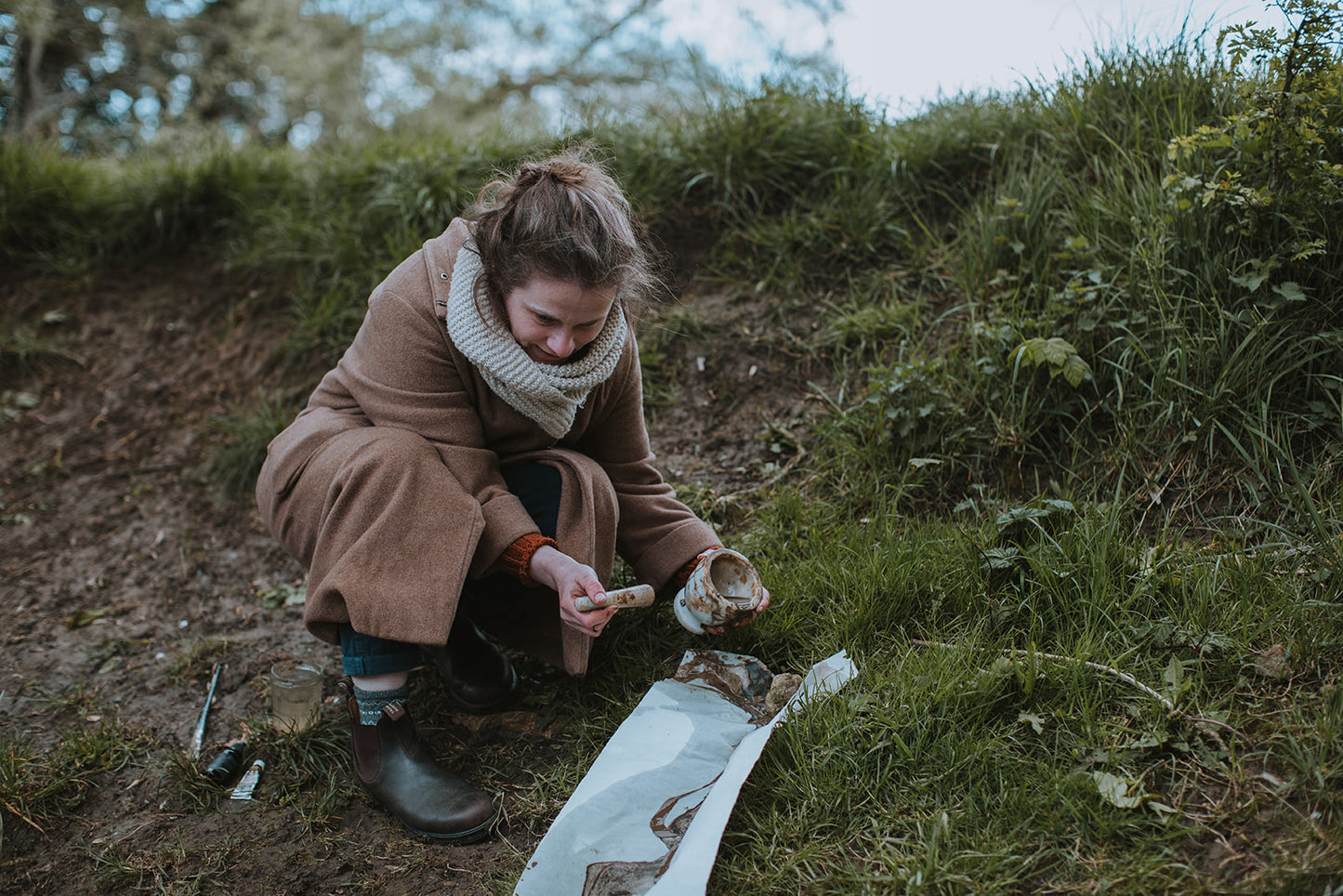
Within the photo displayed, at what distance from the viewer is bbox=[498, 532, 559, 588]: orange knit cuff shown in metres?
1.87

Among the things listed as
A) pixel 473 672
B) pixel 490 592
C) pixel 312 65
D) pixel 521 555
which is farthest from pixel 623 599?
pixel 312 65

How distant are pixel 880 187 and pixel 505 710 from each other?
2312 mm

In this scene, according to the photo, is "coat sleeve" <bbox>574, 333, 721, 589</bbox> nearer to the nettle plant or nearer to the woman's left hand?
the woman's left hand

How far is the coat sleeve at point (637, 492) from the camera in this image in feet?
7.08

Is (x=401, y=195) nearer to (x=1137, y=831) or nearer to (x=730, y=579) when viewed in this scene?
(x=730, y=579)

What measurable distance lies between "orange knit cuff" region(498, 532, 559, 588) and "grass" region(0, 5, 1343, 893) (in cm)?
42

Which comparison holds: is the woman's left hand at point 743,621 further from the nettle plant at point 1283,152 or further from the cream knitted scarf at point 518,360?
the nettle plant at point 1283,152

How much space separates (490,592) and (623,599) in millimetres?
496

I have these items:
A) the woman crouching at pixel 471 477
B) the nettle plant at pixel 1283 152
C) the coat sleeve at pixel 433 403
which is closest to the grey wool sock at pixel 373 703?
the woman crouching at pixel 471 477

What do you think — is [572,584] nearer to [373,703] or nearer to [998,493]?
[373,703]

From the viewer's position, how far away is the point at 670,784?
170 cm

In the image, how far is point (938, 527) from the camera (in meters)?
2.24

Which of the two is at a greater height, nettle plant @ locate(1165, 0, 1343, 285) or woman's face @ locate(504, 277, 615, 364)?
nettle plant @ locate(1165, 0, 1343, 285)

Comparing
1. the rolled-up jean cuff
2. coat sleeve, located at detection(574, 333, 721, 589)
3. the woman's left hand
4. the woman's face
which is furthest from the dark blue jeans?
the woman's left hand
